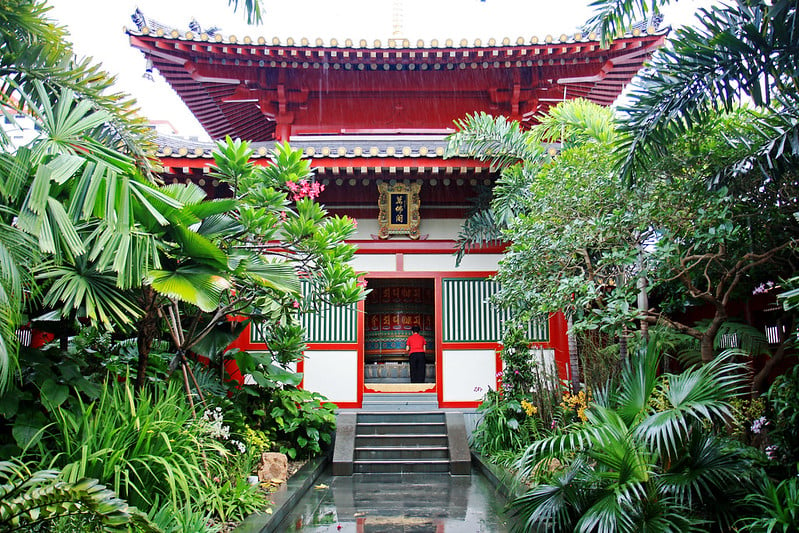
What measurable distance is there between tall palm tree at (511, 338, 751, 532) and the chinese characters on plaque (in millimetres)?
5303

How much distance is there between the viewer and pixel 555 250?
5.70 metres

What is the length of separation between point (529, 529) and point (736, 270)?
2.53 metres

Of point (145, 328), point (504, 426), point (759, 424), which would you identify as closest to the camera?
point (759, 424)

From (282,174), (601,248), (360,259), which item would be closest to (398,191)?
(360,259)

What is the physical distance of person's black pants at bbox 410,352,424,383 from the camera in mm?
11039

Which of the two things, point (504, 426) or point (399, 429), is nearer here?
point (504, 426)

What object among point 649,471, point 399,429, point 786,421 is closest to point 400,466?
point 399,429

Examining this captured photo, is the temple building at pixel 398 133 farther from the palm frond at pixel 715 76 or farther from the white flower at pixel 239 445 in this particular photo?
the palm frond at pixel 715 76

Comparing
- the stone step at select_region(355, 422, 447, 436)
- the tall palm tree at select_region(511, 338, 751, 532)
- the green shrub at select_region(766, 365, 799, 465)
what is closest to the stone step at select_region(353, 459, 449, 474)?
the stone step at select_region(355, 422, 447, 436)

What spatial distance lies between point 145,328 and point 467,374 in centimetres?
525

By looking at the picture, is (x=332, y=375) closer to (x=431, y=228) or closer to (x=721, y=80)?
(x=431, y=228)

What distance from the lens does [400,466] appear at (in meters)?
7.88

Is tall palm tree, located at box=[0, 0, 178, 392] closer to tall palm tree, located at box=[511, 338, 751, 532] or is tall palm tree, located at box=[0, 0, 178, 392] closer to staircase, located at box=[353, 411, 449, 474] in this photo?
tall palm tree, located at box=[511, 338, 751, 532]

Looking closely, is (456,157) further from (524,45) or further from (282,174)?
(282,174)
